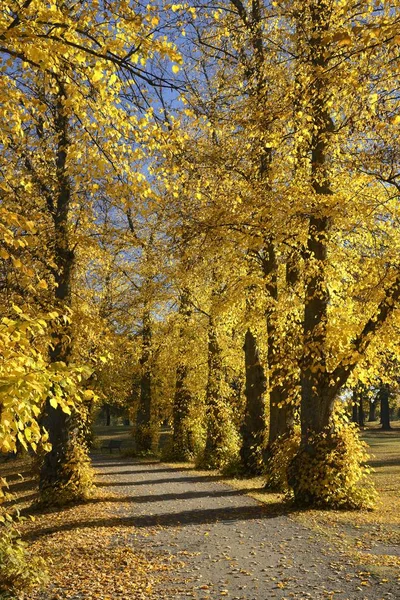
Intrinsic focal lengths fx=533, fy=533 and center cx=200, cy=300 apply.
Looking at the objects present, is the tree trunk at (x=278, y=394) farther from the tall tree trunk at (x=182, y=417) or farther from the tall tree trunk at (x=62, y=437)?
the tall tree trunk at (x=182, y=417)

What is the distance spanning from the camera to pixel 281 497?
1146cm

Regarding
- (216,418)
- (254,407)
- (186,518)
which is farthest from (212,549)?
(216,418)

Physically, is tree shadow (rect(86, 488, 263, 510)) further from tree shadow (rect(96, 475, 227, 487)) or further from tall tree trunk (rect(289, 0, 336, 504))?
tall tree trunk (rect(289, 0, 336, 504))

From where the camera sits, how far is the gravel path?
5.88 m

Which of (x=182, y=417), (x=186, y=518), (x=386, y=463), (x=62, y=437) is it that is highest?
(x=182, y=417)

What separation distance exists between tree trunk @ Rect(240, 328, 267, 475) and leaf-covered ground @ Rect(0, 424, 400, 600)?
2.87 metres

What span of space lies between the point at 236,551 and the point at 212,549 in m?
0.37

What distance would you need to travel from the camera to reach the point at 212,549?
768 centimetres

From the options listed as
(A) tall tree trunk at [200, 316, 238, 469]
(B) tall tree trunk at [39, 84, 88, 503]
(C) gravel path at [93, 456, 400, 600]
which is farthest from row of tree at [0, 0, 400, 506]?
(A) tall tree trunk at [200, 316, 238, 469]

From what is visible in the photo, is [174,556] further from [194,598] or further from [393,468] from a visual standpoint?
[393,468]

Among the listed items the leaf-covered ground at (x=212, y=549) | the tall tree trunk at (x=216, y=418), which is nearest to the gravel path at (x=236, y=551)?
the leaf-covered ground at (x=212, y=549)

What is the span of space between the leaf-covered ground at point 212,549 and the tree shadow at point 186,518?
0.02 meters

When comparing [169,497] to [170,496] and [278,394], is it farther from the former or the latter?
[278,394]

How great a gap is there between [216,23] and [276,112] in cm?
478
